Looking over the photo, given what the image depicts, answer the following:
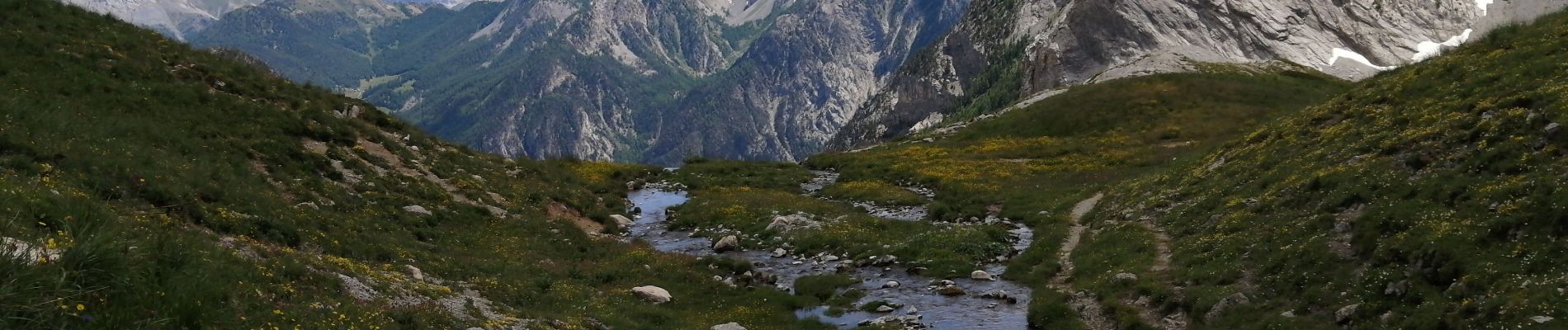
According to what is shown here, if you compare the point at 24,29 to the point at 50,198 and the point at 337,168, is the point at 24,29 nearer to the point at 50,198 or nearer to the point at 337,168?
the point at 337,168

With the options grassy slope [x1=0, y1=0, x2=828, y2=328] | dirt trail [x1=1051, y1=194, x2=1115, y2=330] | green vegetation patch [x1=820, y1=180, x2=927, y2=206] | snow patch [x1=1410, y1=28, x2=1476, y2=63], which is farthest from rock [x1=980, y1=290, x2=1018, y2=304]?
snow patch [x1=1410, y1=28, x2=1476, y2=63]

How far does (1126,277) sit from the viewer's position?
85.2 ft

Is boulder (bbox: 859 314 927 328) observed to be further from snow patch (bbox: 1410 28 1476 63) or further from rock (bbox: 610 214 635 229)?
snow patch (bbox: 1410 28 1476 63)

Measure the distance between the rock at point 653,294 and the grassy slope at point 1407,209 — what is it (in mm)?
13416

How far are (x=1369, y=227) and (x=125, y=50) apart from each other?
1766 inches

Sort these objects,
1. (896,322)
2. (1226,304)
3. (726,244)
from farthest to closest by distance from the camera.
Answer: (726,244), (896,322), (1226,304)

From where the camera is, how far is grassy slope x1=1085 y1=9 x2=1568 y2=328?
690 inches

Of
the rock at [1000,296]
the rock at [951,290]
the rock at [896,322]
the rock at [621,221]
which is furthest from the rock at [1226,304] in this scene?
the rock at [621,221]

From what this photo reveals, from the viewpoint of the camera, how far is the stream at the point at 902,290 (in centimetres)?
2580

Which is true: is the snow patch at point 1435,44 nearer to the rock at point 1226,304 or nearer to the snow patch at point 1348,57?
the snow patch at point 1348,57

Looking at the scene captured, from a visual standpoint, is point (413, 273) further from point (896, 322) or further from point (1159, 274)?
point (1159, 274)

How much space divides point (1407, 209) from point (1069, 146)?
2100 inches

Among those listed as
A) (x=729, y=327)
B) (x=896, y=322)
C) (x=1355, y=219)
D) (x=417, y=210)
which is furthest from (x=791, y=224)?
(x=1355, y=219)

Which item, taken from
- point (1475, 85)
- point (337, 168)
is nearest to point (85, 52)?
point (337, 168)
